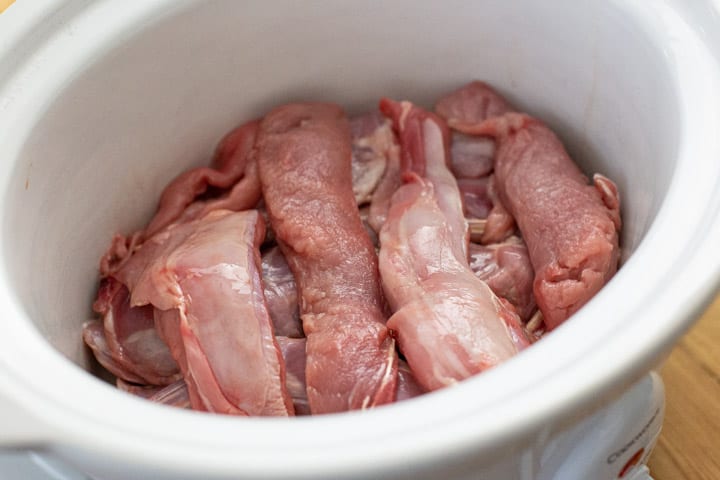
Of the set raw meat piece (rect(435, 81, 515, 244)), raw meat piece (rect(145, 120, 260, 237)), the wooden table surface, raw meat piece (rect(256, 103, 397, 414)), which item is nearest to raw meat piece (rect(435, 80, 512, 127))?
raw meat piece (rect(435, 81, 515, 244))

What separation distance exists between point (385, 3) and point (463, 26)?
109 mm

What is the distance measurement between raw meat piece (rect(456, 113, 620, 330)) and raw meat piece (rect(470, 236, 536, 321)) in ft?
0.06

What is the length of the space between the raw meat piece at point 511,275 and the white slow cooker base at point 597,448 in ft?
0.61

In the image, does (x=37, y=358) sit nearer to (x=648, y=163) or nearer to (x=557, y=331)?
(x=557, y=331)

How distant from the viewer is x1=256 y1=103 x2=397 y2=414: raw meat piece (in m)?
0.84

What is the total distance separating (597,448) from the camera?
82cm

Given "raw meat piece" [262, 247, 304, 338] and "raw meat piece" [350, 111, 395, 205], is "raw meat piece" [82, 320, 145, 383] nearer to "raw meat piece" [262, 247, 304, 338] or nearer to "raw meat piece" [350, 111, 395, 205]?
"raw meat piece" [262, 247, 304, 338]

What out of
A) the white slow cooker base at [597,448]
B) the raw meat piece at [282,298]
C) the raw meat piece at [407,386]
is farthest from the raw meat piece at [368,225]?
the white slow cooker base at [597,448]

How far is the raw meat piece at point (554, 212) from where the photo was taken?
918 mm

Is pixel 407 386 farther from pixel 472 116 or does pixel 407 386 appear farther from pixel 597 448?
pixel 472 116

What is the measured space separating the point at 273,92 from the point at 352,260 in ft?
1.09

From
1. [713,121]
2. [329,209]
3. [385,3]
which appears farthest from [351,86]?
[713,121]

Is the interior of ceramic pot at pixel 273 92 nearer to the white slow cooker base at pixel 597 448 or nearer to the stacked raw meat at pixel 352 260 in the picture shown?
the stacked raw meat at pixel 352 260

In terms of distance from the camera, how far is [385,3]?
1.13m
